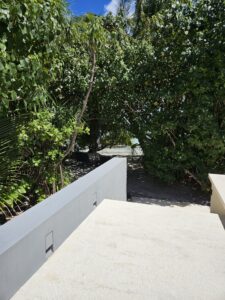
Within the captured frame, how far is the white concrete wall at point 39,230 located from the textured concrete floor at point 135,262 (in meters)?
0.06

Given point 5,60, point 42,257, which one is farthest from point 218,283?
point 5,60

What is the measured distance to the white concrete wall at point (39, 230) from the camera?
1602mm

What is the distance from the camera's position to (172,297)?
1.65 metres

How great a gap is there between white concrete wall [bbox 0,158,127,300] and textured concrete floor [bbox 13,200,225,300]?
64 millimetres

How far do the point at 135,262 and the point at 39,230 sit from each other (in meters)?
0.68

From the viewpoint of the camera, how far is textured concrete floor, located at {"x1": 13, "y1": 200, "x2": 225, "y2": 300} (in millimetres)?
1688

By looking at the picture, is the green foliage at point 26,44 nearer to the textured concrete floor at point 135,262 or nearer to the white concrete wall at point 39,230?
the white concrete wall at point 39,230

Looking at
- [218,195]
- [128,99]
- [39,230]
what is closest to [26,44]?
[39,230]

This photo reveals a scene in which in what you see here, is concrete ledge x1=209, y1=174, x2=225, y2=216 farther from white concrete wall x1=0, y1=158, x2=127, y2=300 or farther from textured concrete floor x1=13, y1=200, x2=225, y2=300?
white concrete wall x1=0, y1=158, x2=127, y2=300

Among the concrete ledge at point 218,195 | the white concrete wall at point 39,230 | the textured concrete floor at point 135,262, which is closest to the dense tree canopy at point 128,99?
the white concrete wall at point 39,230

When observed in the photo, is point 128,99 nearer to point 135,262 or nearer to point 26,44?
point 26,44

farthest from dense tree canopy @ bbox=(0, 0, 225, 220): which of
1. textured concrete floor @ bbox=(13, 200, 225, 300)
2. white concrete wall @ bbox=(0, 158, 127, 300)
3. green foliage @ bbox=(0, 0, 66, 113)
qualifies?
textured concrete floor @ bbox=(13, 200, 225, 300)

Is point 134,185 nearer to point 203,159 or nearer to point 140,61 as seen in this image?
point 203,159

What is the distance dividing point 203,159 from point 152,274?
4.91m
